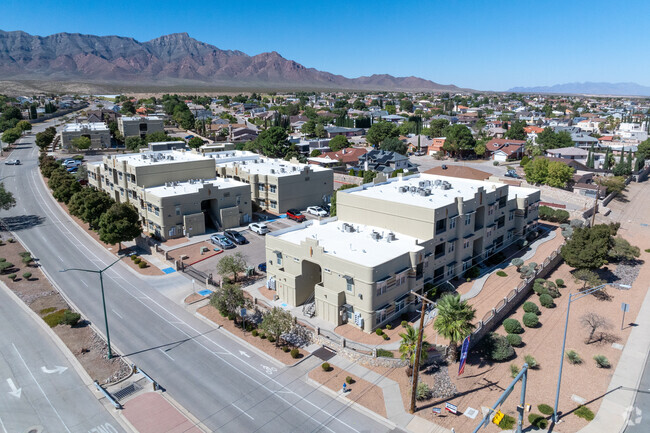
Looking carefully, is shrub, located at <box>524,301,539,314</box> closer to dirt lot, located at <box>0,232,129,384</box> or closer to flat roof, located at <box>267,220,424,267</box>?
flat roof, located at <box>267,220,424,267</box>

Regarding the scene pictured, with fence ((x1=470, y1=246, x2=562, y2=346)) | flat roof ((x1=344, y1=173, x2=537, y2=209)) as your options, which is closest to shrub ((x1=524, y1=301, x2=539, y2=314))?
fence ((x1=470, y1=246, x2=562, y2=346))

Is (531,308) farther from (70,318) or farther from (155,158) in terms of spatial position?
(155,158)

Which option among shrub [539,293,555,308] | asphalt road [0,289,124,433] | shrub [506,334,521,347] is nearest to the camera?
asphalt road [0,289,124,433]

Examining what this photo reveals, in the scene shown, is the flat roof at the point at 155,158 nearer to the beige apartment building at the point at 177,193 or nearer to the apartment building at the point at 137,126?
the beige apartment building at the point at 177,193

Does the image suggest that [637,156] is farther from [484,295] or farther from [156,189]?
[156,189]

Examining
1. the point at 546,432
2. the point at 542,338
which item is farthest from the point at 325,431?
the point at 542,338

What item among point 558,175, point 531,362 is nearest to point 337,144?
point 558,175

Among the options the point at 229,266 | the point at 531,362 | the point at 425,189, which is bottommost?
the point at 531,362
